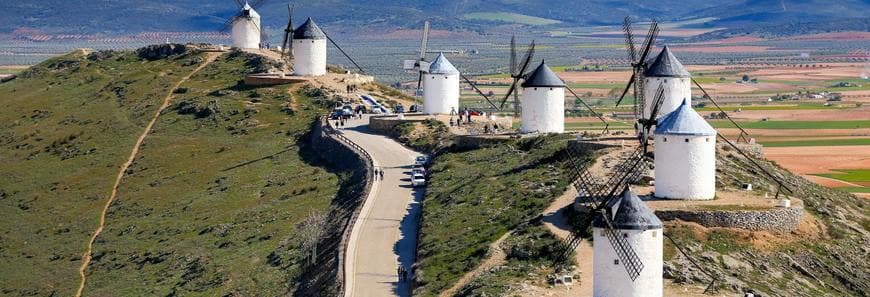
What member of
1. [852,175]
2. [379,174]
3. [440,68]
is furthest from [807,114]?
[379,174]

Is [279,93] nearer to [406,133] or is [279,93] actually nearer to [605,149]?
[406,133]

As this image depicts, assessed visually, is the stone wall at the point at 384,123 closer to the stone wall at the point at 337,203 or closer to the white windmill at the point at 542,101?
the stone wall at the point at 337,203

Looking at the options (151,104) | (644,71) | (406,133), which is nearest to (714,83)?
(151,104)

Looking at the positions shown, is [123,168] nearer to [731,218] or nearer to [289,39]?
[289,39]

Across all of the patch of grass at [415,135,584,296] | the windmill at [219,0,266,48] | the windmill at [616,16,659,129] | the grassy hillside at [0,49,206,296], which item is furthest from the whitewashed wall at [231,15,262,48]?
the windmill at [616,16,659,129]

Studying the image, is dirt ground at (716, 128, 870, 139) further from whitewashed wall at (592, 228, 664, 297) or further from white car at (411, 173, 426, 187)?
whitewashed wall at (592, 228, 664, 297)

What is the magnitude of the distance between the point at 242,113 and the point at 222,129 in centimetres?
224

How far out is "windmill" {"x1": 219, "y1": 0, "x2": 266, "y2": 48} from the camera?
102 m

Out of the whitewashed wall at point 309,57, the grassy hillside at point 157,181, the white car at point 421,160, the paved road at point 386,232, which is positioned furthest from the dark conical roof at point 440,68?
the whitewashed wall at point 309,57

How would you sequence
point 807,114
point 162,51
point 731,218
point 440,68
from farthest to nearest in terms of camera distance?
point 807,114, point 162,51, point 440,68, point 731,218

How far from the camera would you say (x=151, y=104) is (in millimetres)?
94438

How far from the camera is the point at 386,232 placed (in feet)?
184

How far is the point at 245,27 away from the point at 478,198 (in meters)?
48.4

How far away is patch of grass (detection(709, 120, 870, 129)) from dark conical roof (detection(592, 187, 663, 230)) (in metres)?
80.5
